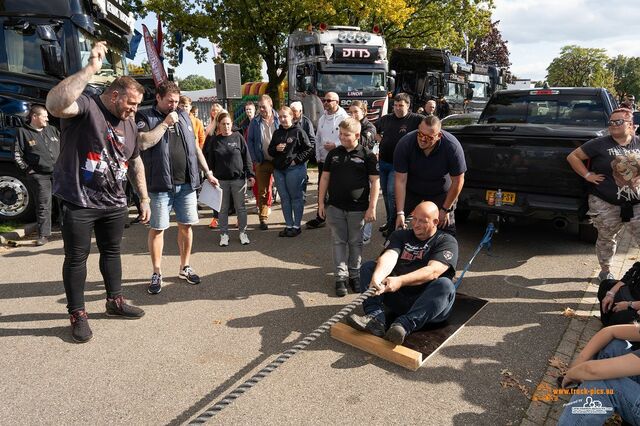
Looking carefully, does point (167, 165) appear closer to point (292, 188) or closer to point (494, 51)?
point (292, 188)

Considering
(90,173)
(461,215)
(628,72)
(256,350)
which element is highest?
(628,72)

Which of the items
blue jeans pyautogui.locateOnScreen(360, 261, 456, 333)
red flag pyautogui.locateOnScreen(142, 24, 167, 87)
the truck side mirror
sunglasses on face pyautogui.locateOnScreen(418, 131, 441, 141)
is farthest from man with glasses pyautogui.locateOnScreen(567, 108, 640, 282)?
the truck side mirror

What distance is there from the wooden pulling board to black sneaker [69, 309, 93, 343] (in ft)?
6.47

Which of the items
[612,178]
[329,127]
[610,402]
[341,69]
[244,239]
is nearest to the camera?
[610,402]

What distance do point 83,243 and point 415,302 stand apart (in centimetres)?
264

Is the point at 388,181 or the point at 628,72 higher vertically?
the point at 628,72

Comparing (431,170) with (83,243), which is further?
(431,170)

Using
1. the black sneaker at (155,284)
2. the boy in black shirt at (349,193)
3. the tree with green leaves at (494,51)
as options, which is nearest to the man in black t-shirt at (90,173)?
the black sneaker at (155,284)

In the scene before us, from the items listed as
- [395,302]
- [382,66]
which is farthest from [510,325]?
[382,66]

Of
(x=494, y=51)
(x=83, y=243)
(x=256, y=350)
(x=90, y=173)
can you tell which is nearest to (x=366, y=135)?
(x=256, y=350)

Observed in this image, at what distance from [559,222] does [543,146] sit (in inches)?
35.4

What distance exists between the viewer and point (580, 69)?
71.7 metres

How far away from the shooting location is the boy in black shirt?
4629 millimetres

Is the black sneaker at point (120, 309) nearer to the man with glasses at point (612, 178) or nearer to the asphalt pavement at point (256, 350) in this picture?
the asphalt pavement at point (256, 350)
